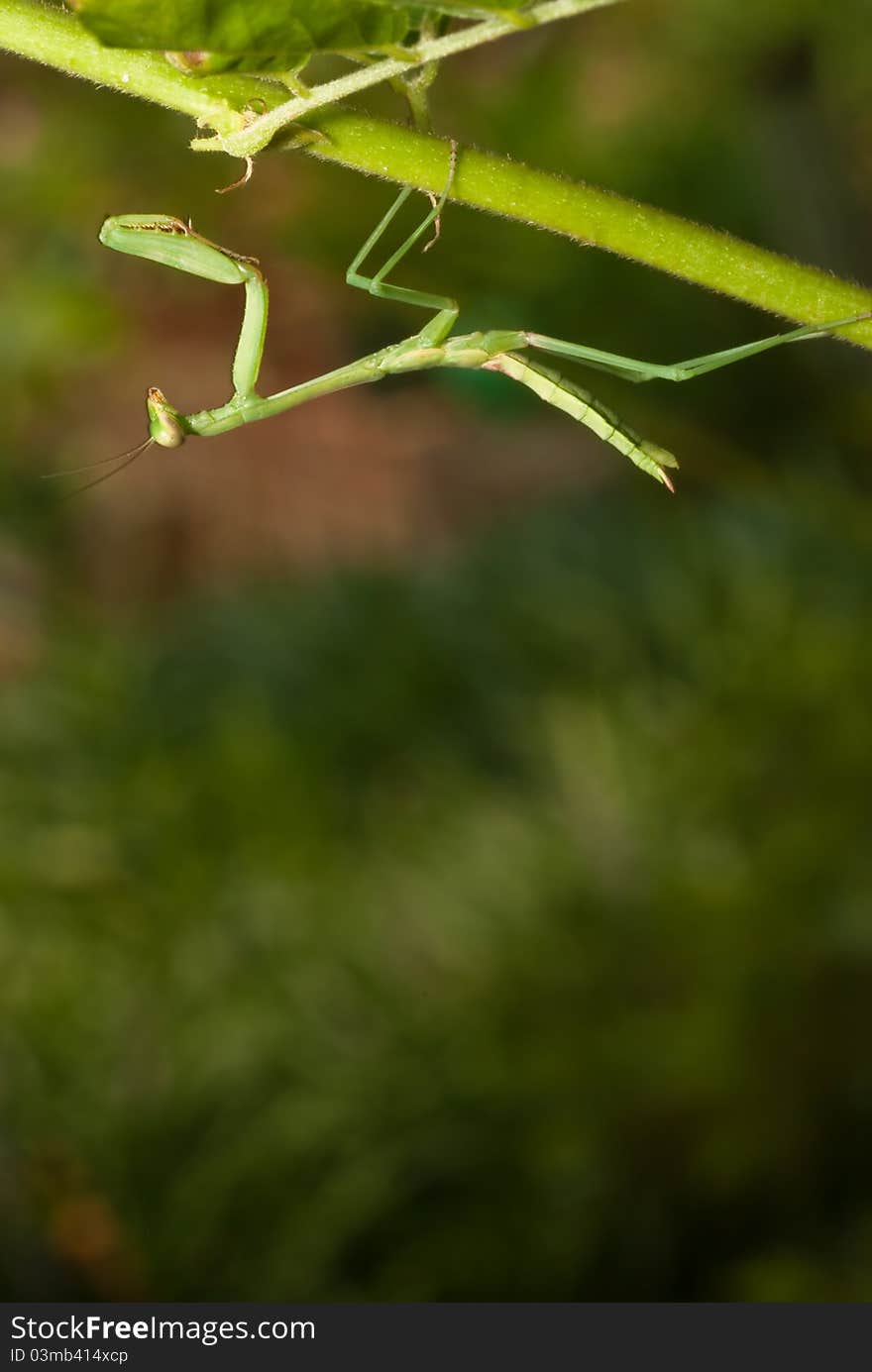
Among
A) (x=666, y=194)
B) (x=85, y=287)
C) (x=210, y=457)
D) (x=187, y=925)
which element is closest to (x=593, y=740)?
(x=187, y=925)

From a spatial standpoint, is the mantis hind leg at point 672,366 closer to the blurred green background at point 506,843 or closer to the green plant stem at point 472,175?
the green plant stem at point 472,175

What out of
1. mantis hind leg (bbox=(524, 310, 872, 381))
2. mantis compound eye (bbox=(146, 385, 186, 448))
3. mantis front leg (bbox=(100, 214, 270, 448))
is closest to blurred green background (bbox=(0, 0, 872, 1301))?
→ mantis hind leg (bbox=(524, 310, 872, 381))

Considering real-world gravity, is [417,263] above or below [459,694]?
above

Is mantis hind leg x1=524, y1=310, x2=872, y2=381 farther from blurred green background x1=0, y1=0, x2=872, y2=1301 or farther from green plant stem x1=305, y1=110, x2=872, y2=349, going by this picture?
Answer: blurred green background x1=0, y1=0, x2=872, y2=1301

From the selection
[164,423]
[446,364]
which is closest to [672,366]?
[446,364]

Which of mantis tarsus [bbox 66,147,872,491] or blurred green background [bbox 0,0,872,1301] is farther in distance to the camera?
blurred green background [bbox 0,0,872,1301]

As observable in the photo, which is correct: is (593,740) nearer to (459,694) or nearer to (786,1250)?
(459,694)

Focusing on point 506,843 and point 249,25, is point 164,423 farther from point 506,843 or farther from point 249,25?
point 506,843
